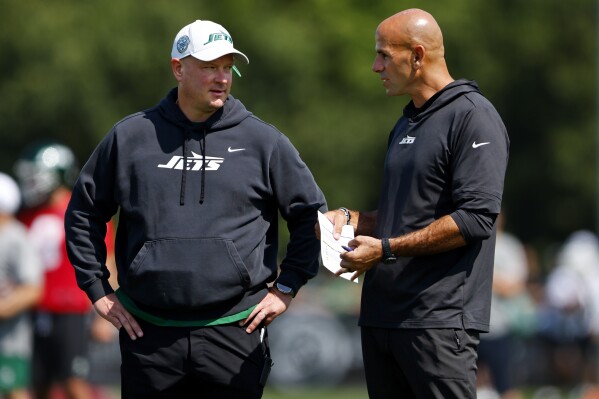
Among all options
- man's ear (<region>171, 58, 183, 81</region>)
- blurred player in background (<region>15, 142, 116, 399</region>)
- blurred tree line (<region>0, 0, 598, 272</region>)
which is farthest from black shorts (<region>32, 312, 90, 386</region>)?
blurred tree line (<region>0, 0, 598, 272</region>)

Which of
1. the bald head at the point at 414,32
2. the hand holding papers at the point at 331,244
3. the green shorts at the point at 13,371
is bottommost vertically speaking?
the green shorts at the point at 13,371

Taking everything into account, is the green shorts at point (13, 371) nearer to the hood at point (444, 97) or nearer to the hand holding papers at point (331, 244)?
the hand holding papers at point (331, 244)

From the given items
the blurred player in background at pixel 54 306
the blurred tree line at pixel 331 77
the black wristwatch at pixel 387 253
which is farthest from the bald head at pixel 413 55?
the blurred tree line at pixel 331 77

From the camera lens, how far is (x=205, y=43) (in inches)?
259

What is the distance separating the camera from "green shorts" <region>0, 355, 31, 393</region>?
10.7 metres

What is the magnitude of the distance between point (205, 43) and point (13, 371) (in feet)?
16.4

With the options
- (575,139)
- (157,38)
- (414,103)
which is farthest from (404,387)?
(575,139)

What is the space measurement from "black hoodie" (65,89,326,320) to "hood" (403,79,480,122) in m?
0.67

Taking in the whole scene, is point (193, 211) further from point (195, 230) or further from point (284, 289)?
point (284, 289)

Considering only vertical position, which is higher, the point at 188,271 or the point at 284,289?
the point at 188,271

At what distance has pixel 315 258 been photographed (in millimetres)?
6898

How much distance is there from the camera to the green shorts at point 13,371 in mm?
10695

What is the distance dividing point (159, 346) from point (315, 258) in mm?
949

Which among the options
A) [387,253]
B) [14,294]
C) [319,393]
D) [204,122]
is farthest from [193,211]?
[319,393]
